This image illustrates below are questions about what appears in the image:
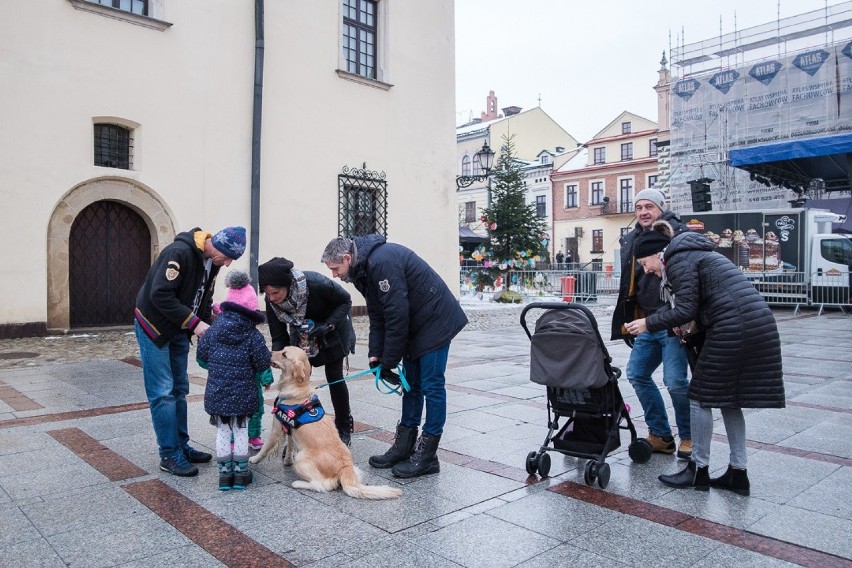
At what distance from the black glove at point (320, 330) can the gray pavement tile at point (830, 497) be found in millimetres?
3194

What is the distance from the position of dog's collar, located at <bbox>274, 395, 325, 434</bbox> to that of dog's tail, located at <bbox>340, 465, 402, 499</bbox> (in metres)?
0.40

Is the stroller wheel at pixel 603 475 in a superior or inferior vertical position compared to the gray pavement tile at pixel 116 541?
superior

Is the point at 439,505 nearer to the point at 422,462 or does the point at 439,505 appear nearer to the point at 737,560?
the point at 422,462

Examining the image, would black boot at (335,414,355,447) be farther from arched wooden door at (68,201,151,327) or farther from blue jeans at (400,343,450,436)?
arched wooden door at (68,201,151,327)

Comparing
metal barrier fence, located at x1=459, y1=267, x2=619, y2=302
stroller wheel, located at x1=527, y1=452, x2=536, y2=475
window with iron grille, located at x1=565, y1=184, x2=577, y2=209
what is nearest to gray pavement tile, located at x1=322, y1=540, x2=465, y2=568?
stroller wheel, located at x1=527, y1=452, x2=536, y2=475

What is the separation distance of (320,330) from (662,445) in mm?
2691

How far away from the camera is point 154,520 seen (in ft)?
12.2

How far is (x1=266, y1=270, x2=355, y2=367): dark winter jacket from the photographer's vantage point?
4.93 m

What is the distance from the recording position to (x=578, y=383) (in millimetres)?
4273

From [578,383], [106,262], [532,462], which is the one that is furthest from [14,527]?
[106,262]

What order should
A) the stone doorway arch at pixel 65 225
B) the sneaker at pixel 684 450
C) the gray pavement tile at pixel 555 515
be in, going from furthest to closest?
the stone doorway arch at pixel 65 225
the sneaker at pixel 684 450
the gray pavement tile at pixel 555 515

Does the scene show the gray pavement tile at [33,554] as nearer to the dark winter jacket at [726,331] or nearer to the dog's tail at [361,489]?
the dog's tail at [361,489]

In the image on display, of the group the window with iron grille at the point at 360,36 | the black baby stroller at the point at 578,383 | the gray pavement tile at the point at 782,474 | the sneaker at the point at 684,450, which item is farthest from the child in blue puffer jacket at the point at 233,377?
the window with iron grille at the point at 360,36

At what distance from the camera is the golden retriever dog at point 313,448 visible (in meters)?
4.14
